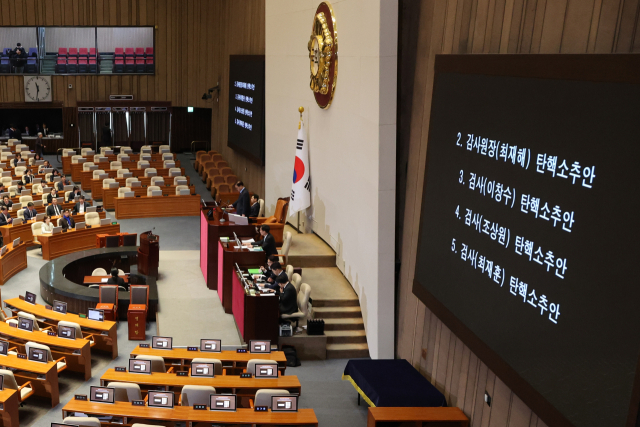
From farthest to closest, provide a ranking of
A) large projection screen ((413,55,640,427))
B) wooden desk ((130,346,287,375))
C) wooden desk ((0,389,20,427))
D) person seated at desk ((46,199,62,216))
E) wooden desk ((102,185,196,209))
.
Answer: wooden desk ((102,185,196,209)), person seated at desk ((46,199,62,216)), wooden desk ((130,346,287,375)), wooden desk ((0,389,20,427)), large projection screen ((413,55,640,427))

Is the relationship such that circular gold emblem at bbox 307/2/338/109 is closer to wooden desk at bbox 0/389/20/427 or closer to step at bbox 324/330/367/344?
step at bbox 324/330/367/344

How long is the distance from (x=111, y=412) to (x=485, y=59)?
17.2 feet

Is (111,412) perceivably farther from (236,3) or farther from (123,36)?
(123,36)

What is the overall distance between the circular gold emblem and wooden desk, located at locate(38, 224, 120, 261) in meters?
6.29

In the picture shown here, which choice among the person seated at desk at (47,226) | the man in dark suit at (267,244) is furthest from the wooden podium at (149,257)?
the person seated at desk at (47,226)

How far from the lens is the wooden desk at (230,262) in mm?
12109

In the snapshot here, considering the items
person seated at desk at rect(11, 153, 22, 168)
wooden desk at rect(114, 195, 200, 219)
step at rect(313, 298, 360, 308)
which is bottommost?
wooden desk at rect(114, 195, 200, 219)

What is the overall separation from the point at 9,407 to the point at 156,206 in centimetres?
1177

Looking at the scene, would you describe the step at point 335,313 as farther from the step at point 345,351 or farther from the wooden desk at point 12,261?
the wooden desk at point 12,261

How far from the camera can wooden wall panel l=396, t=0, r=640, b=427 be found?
5293 mm

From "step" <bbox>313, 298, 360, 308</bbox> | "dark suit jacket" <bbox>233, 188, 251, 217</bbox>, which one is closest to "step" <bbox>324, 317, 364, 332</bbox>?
"step" <bbox>313, 298, 360, 308</bbox>

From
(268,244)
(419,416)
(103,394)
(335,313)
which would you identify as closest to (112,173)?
(268,244)

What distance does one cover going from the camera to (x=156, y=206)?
19734 millimetres

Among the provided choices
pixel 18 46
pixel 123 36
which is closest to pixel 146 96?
pixel 123 36
